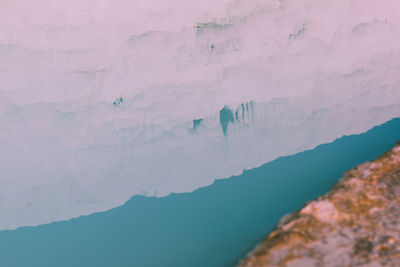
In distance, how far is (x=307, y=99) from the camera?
3.01m

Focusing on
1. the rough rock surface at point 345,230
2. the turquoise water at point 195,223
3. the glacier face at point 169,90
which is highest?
the glacier face at point 169,90

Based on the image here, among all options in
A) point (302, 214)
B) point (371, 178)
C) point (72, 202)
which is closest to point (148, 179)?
point (72, 202)

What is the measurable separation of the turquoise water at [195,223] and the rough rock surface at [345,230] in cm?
28

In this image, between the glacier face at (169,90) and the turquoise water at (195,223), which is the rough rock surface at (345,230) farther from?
the glacier face at (169,90)

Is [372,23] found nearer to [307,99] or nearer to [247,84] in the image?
[307,99]

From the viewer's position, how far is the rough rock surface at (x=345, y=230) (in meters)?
1.38

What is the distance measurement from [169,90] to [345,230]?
1.91 meters

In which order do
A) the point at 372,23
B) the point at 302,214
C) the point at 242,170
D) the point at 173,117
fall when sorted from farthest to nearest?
the point at 372,23, the point at 173,117, the point at 242,170, the point at 302,214

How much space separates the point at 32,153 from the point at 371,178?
2198mm

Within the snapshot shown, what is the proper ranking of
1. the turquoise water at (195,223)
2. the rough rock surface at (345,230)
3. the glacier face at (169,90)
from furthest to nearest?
the glacier face at (169,90) → the turquoise water at (195,223) → the rough rock surface at (345,230)

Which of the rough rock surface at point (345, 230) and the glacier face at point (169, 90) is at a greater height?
the glacier face at point (169, 90)

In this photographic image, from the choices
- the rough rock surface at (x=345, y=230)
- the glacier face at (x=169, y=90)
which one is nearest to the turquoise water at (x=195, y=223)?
the glacier face at (x=169, y=90)

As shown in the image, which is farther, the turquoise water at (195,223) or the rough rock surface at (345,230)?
the turquoise water at (195,223)

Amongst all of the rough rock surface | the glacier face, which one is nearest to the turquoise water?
the glacier face
